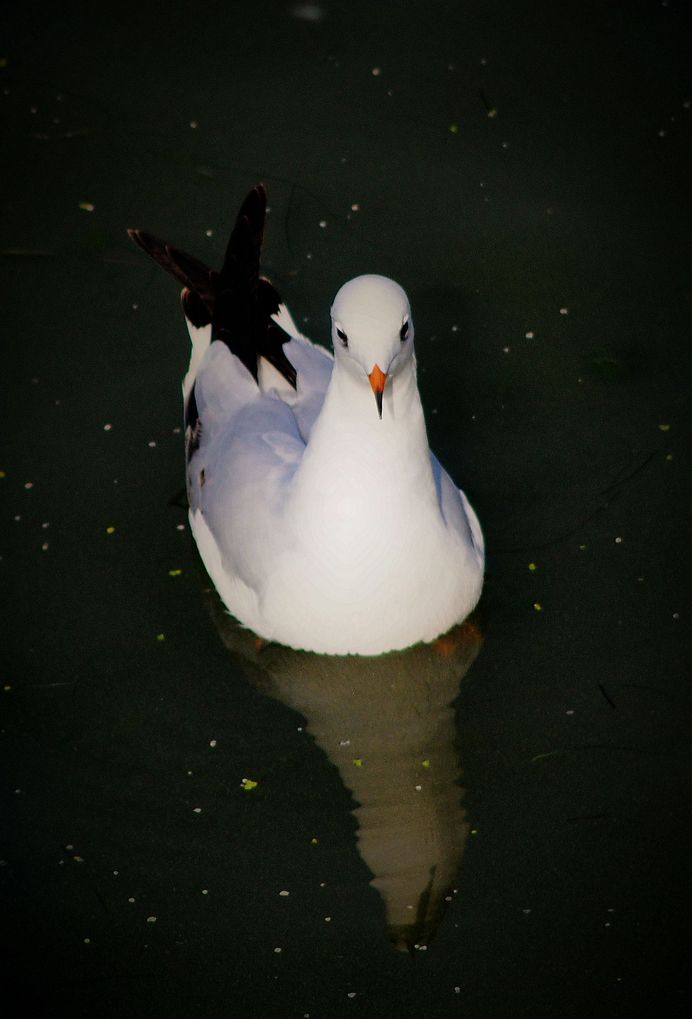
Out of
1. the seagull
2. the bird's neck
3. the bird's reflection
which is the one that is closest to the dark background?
the bird's reflection

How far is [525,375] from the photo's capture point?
11.1 ft

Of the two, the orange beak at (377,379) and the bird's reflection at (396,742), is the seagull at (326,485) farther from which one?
the bird's reflection at (396,742)

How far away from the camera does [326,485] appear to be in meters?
2.50

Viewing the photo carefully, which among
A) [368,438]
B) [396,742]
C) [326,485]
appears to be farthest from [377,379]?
[396,742]

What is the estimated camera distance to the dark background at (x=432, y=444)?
2.38 metres

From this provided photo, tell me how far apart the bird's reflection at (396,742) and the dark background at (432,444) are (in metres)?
0.04

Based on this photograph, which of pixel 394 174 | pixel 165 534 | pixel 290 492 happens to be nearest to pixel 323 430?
pixel 290 492

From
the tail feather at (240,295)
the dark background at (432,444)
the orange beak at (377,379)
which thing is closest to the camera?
the orange beak at (377,379)

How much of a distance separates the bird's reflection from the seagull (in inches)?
4.7

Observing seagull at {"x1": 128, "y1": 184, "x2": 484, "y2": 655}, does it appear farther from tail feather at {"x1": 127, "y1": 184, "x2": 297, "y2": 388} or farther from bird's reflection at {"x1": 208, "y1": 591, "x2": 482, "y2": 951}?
bird's reflection at {"x1": 208, "y1": 591, "x2": 482, "y2": 951}

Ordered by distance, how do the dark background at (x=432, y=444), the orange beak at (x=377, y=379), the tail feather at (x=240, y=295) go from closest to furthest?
1. the orange beak at (x=377, y=379)
2. the dark background at (x=432, y=444)
3. the tail feather at (x=240, y=295)

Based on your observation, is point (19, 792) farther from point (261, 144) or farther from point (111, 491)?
point (261, 144)

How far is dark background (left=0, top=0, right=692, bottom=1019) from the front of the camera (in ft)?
7.80

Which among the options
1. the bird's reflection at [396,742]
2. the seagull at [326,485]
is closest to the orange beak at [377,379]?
the seagull at [326,485]
